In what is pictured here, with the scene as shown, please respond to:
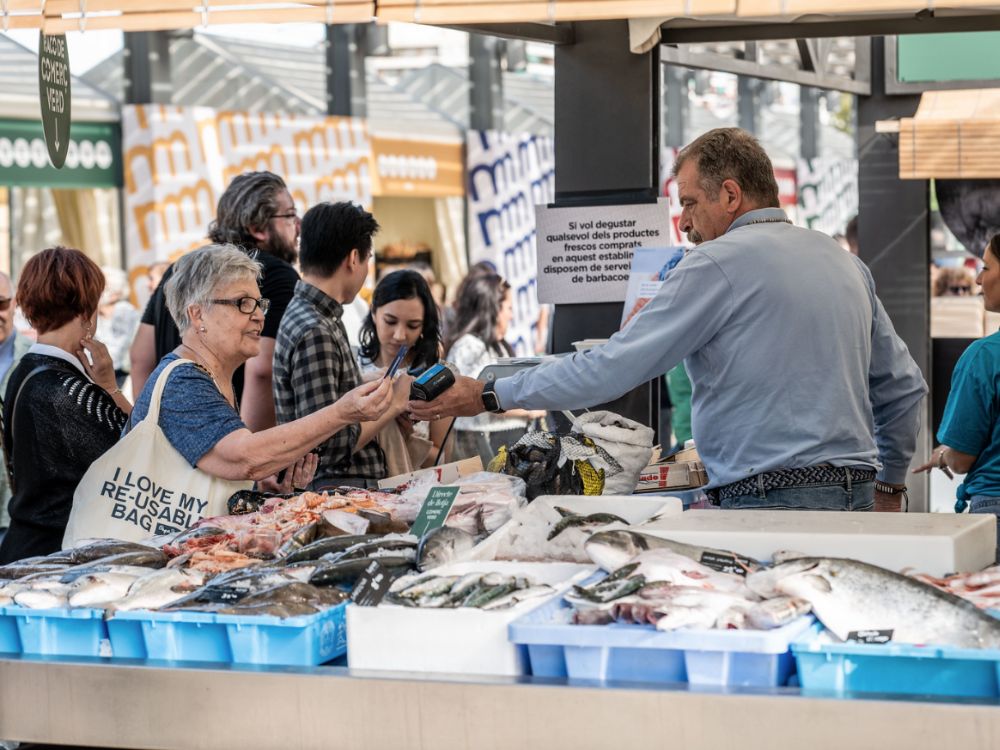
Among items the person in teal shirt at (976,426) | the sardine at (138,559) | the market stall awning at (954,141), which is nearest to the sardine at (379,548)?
the sardine at (138,559)

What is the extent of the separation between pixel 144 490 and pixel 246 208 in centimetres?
166

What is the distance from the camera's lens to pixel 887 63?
752 centimetres

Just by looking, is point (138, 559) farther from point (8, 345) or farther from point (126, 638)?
point (8, 345)

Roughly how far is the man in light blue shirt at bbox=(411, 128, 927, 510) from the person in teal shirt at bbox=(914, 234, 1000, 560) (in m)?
0.94

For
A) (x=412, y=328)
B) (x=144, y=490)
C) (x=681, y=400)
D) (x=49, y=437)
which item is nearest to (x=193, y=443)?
(x=144, y=490)

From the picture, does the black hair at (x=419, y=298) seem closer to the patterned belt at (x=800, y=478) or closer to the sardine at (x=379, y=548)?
the patterned belt at (x=800, y=478)

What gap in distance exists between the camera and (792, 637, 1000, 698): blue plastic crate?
2129mm

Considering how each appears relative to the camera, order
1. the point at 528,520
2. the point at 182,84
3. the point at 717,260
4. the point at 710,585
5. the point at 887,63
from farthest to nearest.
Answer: the point at 182,84, the point at 887,63, the point at 717,260, the point at 528,520, the point at 710,585

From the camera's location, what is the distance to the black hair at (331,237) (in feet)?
14.6

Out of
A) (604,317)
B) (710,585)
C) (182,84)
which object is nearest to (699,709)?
(710,585)

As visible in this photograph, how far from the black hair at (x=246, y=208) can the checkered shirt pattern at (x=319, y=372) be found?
Result: 24.7 inches

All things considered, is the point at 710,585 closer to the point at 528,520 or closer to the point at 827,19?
the point at 528,520

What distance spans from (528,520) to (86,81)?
478 inches

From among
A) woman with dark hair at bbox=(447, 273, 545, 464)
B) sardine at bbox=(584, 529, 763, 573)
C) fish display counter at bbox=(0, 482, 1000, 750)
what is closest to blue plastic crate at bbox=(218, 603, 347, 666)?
fish display counter at bbox=(0, 482, 1000, 750)
